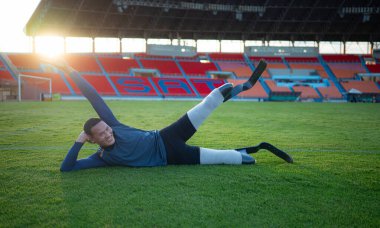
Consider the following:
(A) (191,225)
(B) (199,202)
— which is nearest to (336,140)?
(B) (199,202)

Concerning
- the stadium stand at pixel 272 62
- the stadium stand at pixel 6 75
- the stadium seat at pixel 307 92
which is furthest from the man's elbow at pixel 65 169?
the stadium stand at pixel 272 62

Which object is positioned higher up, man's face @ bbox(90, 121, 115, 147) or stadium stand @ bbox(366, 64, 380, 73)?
stadium stand @ bbox(366, 64, 380, 73)

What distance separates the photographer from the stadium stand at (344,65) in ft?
135

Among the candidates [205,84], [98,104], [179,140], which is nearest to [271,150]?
[179,140]

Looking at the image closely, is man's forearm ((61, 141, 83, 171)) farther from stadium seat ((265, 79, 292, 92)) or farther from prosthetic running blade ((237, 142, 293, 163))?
stadium seat ((265, 79, 292, 92))

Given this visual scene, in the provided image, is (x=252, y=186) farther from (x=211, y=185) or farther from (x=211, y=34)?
(x=211, y=34)

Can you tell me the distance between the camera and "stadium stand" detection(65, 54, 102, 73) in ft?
120

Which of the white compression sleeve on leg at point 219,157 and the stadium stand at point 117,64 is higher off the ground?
the stadium stand at point 117,64

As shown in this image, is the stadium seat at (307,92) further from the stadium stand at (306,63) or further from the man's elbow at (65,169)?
the man's elbow at (65,169)

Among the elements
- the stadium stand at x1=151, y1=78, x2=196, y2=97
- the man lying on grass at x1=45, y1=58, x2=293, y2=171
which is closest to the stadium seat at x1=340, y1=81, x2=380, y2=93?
the stadium stand at x1=151, y1=78, x2=196, y2=97

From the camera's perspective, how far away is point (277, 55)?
4356 centimetres

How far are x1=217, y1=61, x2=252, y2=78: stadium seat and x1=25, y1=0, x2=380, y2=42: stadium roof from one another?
3.99 metres

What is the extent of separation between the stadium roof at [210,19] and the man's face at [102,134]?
3022 cm

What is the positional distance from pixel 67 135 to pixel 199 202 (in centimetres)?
528
